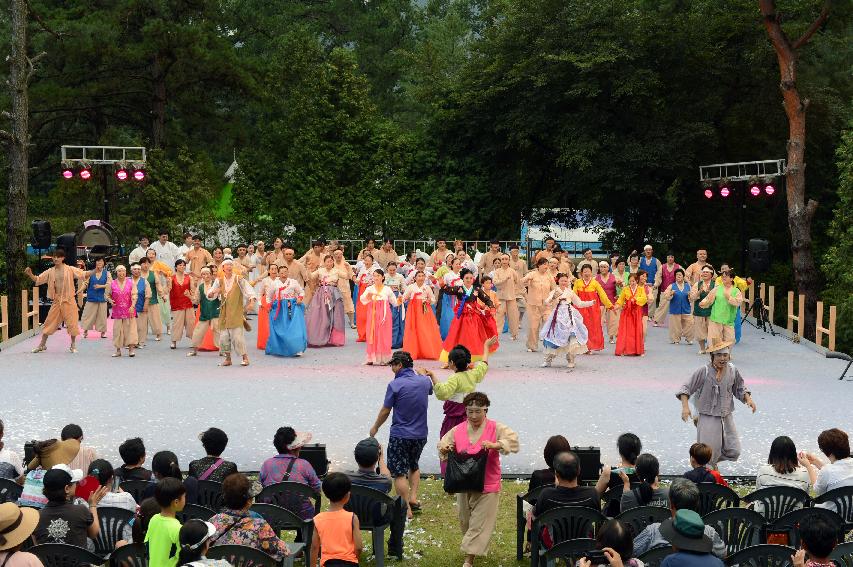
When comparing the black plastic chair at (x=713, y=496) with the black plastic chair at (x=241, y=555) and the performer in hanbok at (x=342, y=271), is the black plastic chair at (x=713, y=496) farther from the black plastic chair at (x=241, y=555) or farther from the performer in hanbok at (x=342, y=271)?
the performer in hanbok at (x=342, y=271)

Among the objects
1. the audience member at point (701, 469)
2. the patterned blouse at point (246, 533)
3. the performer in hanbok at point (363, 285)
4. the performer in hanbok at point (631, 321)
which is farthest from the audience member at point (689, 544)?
the performer in hanbok at point (363, 285)

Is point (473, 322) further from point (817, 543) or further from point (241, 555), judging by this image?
point (817, 543)

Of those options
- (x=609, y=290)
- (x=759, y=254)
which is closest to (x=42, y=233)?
(x=609, y=290)

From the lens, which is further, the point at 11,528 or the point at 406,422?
the point at 406,422

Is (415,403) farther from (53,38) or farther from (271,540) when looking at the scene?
(53,38)

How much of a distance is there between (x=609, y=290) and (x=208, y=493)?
14.7m

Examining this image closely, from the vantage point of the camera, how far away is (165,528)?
7.02m

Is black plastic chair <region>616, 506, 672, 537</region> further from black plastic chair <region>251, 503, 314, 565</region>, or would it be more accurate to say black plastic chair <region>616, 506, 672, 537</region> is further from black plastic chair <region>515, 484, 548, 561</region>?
black plastic chair <region>251, 503, 314, 565</region>

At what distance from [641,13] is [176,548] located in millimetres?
30465

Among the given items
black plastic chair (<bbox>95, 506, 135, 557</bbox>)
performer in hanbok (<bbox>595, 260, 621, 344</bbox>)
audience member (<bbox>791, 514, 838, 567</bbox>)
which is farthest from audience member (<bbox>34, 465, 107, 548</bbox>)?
performer in hanbok (<bbox>595, 260, 621, 344</bbox>)

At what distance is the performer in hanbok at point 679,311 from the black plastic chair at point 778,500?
1391cm

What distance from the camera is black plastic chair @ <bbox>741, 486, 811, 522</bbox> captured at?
849 centimetres

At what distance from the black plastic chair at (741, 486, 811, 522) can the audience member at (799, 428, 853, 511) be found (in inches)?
13.9

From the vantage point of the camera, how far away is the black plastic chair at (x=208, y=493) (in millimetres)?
8555
